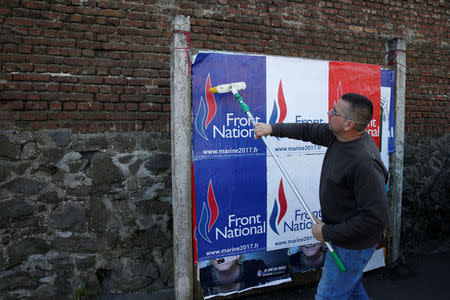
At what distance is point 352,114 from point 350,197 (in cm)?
58

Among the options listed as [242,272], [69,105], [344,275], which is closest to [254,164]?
[242,272]

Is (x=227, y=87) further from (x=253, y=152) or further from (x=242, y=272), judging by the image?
(x=242, y=272)

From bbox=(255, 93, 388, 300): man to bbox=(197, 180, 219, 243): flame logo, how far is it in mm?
987

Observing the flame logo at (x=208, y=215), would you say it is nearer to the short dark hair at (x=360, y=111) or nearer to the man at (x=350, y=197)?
the man at (x=350, y=197)

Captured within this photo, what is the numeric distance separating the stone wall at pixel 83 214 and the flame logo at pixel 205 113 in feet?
2.89

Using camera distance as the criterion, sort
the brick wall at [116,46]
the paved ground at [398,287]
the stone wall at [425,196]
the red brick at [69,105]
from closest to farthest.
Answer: the brick wall at [116,46]
the red brick at [69,105]
the paved ground at [398,287]
the stone wall at [425,196]

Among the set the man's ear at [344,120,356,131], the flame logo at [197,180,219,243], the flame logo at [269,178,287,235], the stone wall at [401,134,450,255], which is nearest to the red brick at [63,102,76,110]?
the flame logo at [197,180,219,243]

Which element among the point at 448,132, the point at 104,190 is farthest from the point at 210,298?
the point at 448,132

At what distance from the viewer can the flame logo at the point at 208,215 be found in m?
3.04

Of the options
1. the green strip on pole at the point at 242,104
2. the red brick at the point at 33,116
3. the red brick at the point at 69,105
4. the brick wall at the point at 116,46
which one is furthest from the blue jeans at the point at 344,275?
the red brick at the point at 33,116

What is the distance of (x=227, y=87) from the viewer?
2.93m

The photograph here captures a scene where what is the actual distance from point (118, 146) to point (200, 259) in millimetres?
1490

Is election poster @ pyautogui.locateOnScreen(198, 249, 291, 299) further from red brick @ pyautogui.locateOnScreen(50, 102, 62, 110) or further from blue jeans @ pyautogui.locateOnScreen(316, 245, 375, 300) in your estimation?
red brick @ pyautogui.locateOnScreen(50, 102, 62, 110)

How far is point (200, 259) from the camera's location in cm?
304
